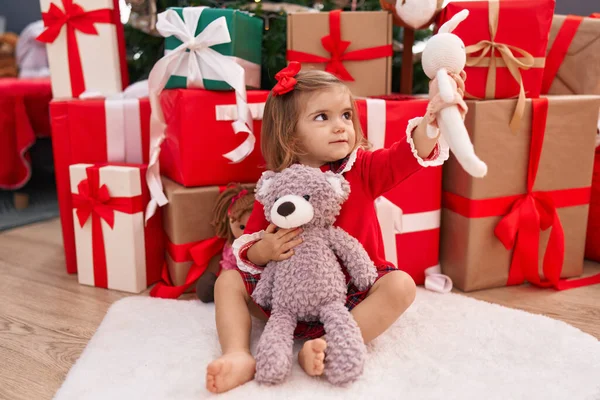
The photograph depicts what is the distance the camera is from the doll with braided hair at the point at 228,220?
1237 millimetres

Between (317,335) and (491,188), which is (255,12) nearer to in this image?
(491,188)

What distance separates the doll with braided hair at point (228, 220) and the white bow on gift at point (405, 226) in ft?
1.03

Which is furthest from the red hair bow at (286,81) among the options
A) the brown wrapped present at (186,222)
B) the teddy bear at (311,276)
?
the brown wrapped present at (186,222)

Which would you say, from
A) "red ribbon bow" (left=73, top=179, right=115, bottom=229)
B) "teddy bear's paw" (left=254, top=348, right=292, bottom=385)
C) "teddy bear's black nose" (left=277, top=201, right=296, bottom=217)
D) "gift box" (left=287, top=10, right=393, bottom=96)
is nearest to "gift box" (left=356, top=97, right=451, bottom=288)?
"gift box" (left=287, top=10, right=393, bottom=96)

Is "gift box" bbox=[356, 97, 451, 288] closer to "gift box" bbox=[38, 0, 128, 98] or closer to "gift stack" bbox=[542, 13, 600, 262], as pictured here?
"gift stack" bbox=[542, 13, 600, 262]

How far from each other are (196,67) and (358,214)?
0.53 metres

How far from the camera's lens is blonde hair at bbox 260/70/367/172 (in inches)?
41.5

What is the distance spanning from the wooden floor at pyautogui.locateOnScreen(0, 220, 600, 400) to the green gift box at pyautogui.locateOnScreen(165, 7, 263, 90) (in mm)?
560

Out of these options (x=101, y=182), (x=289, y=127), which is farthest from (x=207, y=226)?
(x=289, y=127)

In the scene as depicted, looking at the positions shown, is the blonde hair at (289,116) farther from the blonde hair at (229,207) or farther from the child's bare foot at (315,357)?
the child's bare foot at (315,357)

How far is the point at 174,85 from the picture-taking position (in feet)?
4.36

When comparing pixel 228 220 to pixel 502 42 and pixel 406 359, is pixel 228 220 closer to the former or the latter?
pixel 406 359

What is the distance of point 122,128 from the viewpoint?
1.41 metres

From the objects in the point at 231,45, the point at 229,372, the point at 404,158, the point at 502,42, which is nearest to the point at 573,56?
the point at 502,42
